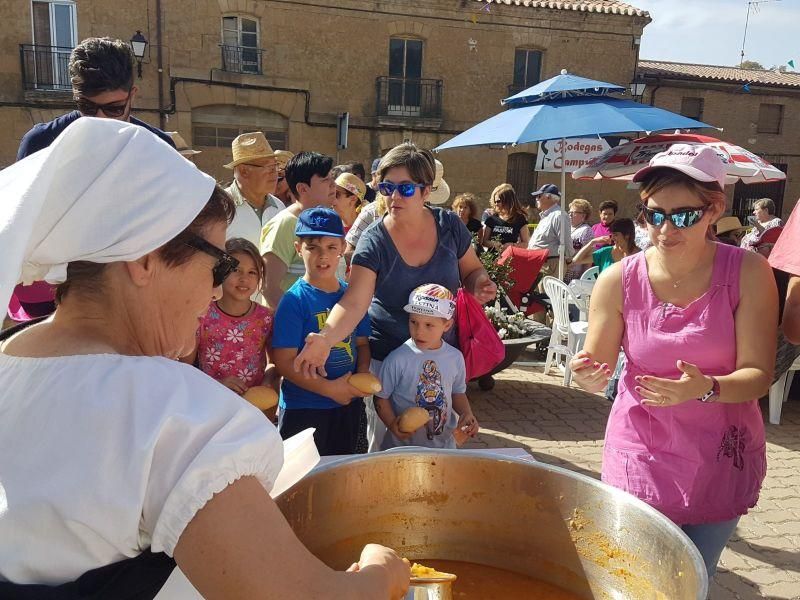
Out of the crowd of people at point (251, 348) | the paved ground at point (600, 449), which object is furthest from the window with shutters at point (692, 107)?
the crowd of people at point (251, 348)

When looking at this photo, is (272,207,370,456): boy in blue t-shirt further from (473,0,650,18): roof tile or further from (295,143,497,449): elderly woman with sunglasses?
(473,0,650,18): roof tile

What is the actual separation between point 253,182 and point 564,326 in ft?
12.1

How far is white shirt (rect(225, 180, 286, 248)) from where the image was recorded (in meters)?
4.14

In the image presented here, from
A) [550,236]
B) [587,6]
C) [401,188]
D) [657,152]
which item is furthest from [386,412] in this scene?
[587,6]

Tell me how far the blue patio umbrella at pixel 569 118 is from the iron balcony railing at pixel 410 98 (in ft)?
41.2

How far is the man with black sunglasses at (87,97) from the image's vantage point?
2676mm

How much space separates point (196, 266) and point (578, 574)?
125cm

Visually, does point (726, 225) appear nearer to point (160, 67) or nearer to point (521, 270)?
point (521, 270)

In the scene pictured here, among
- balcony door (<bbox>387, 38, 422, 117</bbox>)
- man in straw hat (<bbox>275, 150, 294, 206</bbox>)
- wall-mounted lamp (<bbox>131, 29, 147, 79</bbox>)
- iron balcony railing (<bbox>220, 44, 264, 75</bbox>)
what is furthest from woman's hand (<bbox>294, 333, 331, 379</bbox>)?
balcony door (<bbox>387, 38, 422, 117</bbox>)

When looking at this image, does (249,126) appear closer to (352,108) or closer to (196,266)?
(352,108)

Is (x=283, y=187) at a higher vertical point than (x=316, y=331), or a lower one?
higher

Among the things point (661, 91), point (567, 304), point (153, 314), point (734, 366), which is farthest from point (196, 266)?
point (661, 91)

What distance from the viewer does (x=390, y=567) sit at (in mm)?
1149

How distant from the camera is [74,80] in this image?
2789 millimetres
